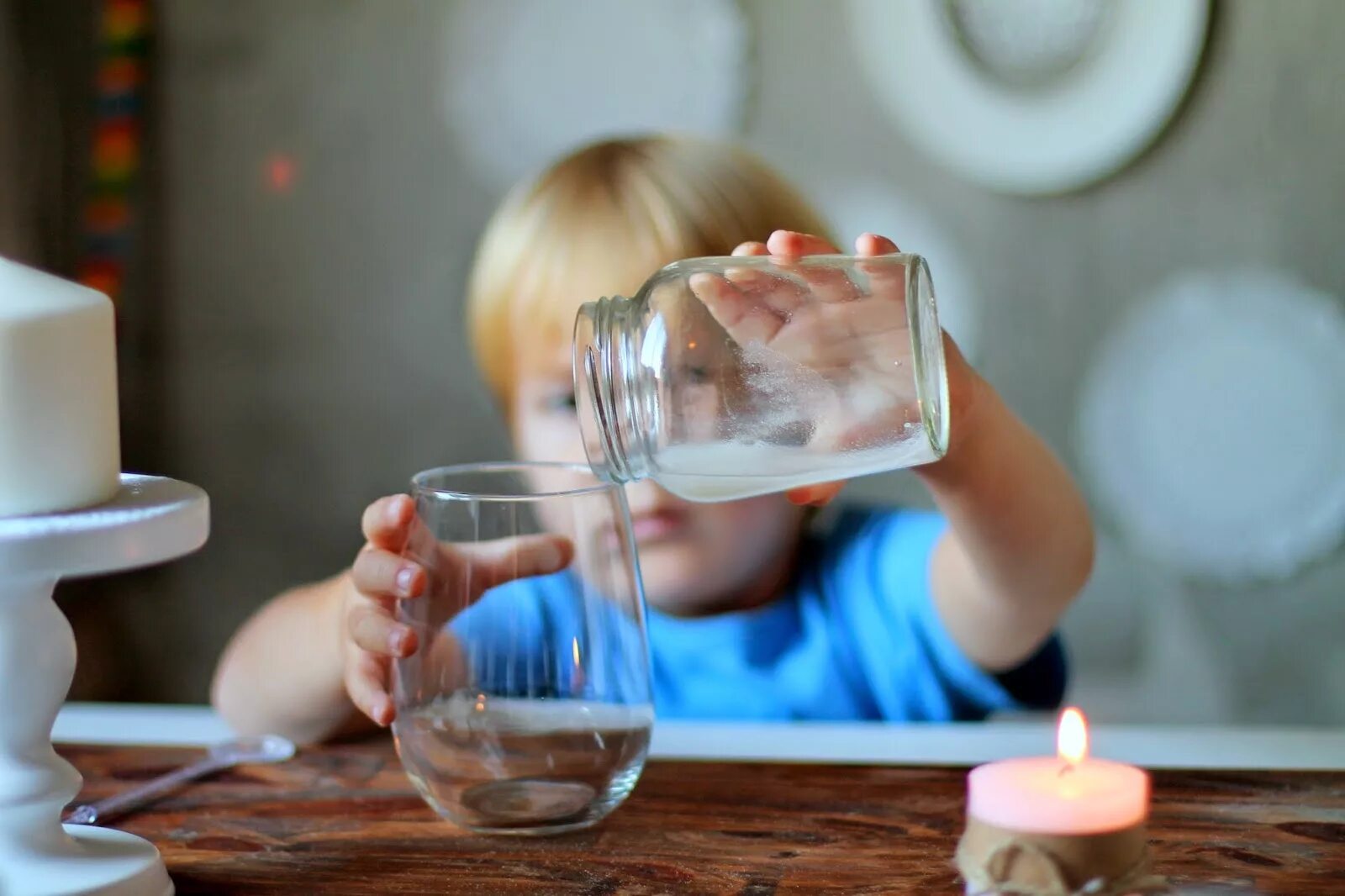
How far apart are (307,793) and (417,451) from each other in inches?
24.2

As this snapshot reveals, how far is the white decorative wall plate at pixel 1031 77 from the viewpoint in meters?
0.95

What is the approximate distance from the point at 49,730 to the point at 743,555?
53 cm

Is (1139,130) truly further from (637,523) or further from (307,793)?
(307,793)

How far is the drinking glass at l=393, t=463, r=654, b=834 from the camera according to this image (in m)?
0.35

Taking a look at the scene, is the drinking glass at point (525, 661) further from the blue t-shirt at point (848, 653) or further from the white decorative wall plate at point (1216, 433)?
the white decorative wall plate at point (1216, 433)

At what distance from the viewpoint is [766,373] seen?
36 cm

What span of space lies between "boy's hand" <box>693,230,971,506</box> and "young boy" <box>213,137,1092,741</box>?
0.41 ft

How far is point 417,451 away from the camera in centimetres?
103

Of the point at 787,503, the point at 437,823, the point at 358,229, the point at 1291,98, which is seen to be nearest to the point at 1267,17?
the point at 1291,98

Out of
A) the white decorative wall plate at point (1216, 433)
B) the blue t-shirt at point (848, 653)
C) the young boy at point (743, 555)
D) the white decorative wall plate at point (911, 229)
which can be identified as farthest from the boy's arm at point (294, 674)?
the white decorative wall plate at point (1216, 433)

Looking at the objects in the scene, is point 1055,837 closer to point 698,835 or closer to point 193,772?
Answer: point 698,835

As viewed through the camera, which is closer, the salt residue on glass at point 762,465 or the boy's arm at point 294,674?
the salt residue on glass at point 762,465

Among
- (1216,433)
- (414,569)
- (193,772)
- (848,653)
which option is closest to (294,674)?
(193,772)

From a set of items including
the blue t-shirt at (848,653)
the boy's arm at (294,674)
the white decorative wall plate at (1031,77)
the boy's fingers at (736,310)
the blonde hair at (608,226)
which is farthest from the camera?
the white decorative wall plate at (1031,77)
